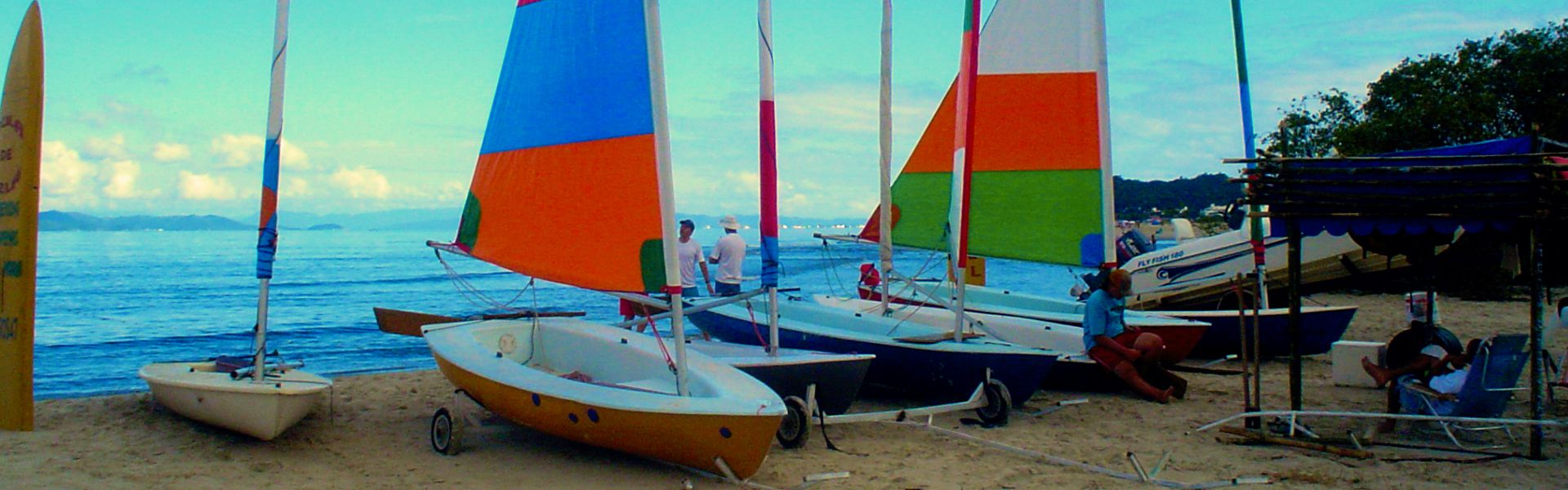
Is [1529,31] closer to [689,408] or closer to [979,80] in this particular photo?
[979,80]

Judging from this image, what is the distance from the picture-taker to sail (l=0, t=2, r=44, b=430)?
6.87 m

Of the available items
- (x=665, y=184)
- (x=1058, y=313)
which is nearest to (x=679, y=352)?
(x=665, y=184)

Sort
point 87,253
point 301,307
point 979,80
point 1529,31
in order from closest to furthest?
point 979,80 < point 1529,31 < point 301,307 < point 87,253

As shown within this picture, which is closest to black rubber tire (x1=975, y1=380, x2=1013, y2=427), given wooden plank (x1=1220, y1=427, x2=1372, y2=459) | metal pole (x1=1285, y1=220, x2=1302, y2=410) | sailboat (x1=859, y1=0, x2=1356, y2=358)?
wooden plank (x1=1220, y1=427, x2=1372, y2=459)

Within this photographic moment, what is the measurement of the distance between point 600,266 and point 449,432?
1.45 meters

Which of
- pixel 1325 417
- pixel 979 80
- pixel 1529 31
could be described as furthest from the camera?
pixel 1529 31

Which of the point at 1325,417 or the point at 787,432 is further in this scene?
the point at 1325,417

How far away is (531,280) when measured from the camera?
741 centimetres

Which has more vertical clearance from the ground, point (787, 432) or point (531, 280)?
point (531, 280)

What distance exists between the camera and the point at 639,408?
5785mm

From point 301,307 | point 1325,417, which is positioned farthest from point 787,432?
point 301,307

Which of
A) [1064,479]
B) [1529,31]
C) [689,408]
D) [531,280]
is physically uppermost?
[1529,31]

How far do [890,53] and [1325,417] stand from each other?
475 centimetres

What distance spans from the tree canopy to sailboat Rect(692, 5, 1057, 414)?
40.2ft
